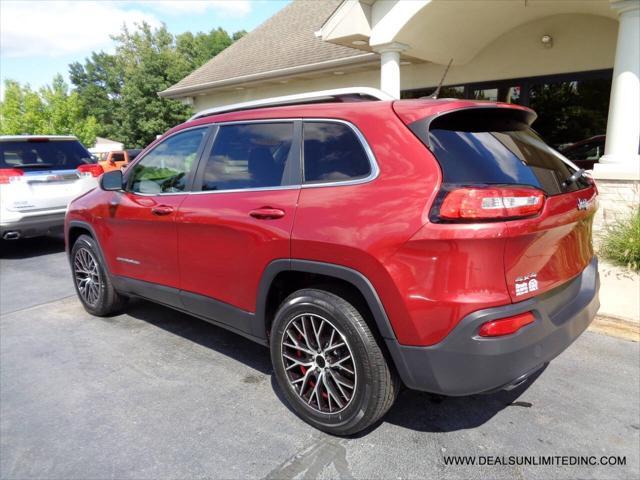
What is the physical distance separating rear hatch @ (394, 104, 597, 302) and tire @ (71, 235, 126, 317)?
11.4 ft

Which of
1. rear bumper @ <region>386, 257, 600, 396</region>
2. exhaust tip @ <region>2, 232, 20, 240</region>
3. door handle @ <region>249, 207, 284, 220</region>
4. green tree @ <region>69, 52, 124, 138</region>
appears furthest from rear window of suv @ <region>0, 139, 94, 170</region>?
green tree @ <region>69, 52, 124, 138</region>

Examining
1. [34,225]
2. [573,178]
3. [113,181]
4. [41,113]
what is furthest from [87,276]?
[41,113]

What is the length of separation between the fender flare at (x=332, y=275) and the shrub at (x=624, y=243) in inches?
175

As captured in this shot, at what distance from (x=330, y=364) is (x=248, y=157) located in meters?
1.48

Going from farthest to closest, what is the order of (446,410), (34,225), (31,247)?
1. (31,247)
2. (34,225)
3. (446,410)

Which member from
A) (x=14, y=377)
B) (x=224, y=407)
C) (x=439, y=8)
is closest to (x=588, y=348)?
(x=224, y=407)

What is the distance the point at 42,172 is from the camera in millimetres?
7422

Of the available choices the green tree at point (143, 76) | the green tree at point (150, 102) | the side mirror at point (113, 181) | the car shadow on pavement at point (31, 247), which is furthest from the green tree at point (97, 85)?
the side mirror at point (113, 181)

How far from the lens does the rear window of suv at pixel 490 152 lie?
2.27 meters

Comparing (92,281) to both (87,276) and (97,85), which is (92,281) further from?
(97,85)

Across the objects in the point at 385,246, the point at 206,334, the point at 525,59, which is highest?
the point at 525,59

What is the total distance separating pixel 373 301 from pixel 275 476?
1.06 m

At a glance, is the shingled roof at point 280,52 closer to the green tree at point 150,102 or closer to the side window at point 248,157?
the side window at point 248,157

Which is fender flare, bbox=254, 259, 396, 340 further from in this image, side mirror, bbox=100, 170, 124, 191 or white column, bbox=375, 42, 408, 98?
white column, bbox=375, 42, 408, 98
